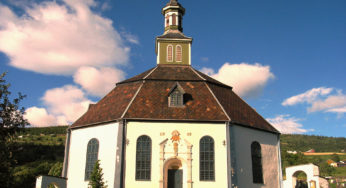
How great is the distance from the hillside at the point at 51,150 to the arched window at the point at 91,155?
616 centimetres

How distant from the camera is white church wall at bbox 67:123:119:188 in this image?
22.7 m

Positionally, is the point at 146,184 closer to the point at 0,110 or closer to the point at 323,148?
the point at 0,110

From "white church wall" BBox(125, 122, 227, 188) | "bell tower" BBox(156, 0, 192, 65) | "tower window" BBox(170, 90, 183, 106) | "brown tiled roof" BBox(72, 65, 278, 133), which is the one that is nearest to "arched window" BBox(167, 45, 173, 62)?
"bell tower" BBox(156, 0, 192, 65)

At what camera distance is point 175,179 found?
22.5 m

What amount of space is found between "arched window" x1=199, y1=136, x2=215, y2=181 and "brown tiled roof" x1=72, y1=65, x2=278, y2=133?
161cm

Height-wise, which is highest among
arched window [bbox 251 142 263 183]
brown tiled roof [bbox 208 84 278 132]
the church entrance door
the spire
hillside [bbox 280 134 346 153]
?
the spire

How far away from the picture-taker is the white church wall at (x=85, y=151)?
22672 millimetres

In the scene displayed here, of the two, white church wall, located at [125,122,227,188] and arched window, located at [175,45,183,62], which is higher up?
arched window, located at [175,45,183,62]

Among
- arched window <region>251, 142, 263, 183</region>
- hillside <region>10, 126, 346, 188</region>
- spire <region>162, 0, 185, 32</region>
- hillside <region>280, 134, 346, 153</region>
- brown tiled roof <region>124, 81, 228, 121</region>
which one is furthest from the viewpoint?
hillside <region>280, 134, 346, 153</region>

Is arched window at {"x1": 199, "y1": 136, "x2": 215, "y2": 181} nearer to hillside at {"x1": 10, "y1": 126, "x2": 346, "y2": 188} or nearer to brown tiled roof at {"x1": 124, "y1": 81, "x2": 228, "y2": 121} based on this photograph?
brown tiled roof at {"x1": 124, "y1": 81, "x2": 228, "y2": 121}

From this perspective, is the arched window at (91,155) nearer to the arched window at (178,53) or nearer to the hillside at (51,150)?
the hillside at (51,150)

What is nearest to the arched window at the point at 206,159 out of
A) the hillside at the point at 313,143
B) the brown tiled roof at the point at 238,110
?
the brown tiled roof at the point at 238,110

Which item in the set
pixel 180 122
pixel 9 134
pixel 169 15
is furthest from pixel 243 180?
pixel 169 15

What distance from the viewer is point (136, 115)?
2309 centimetres
